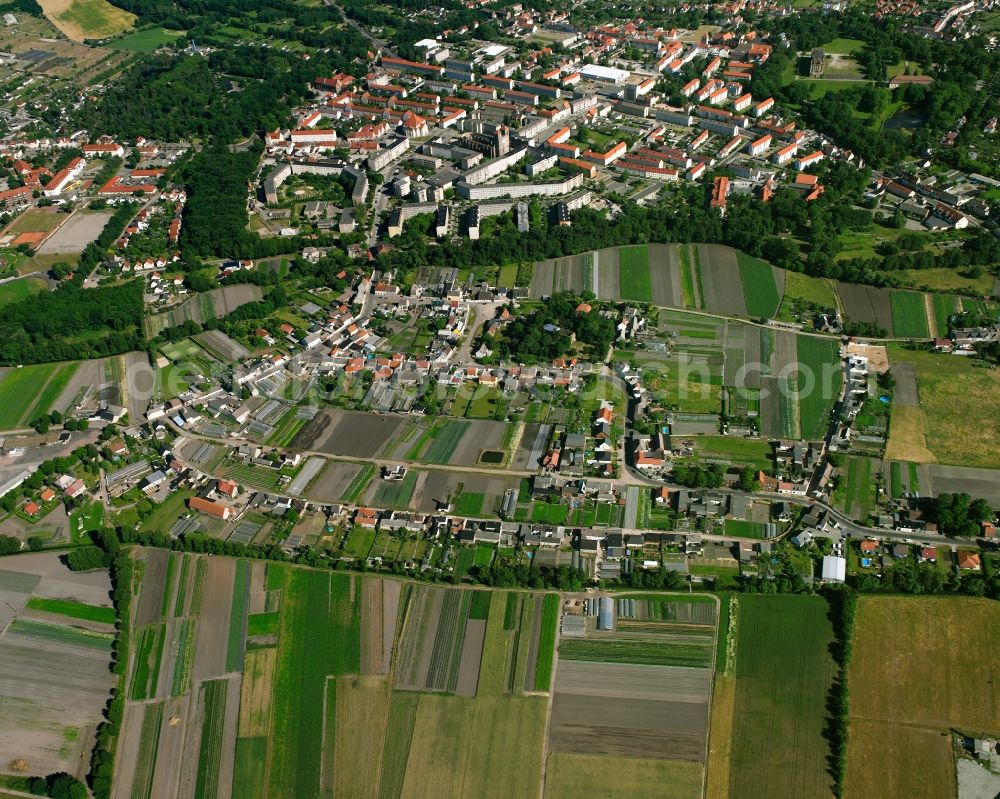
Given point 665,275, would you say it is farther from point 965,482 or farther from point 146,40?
point 146,40

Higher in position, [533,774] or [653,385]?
[653,385]

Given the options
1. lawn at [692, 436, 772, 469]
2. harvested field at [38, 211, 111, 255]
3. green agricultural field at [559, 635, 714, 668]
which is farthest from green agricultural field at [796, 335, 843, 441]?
harvested field at [38, 211, 111, 255]

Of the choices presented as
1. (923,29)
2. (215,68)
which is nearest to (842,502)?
(923,29)

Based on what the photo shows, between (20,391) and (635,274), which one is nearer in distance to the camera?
(20,391)

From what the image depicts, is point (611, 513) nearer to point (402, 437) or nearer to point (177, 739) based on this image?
point (402, 437)

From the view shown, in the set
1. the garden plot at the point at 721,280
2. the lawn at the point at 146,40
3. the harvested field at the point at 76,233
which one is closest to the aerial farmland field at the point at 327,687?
the garden plot at the point at 721,280

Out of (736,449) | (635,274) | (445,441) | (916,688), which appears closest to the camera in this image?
(916,688)

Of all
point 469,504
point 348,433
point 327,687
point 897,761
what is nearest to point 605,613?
point 469,504

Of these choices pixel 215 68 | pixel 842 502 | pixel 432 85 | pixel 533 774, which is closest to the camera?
pixel 533 774

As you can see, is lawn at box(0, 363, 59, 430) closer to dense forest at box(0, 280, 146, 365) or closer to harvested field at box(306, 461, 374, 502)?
dense forest at box(0, 280, 146, 365)
